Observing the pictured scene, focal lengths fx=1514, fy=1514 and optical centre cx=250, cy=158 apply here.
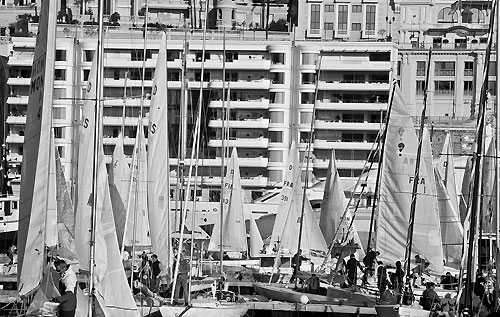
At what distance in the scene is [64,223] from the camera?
50938mm

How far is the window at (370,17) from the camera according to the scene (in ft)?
355

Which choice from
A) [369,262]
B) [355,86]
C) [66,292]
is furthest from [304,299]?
[355,86]

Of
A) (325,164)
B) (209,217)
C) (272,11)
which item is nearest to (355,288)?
(209,217)

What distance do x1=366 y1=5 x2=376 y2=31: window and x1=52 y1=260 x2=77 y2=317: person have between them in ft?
236

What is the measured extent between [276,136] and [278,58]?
5184mm

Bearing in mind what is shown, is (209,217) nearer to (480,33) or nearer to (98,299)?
(480,33)

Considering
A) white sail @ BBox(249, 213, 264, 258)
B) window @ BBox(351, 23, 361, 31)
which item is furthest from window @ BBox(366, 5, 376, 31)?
white sail @ BBox(249, 213, 264, 258)

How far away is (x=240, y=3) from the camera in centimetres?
11481

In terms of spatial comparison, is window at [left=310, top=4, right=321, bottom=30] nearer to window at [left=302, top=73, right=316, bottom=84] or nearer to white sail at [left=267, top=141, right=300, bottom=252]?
window at [left=302, top=73, right=316, bottom=84]

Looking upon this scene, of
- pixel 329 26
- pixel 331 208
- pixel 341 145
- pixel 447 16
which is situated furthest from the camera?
pixel 447 16

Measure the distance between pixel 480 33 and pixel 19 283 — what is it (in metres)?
84.1

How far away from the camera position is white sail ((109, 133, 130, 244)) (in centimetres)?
5844

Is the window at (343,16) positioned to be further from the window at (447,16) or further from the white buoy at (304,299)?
the white buoy at (304,299)

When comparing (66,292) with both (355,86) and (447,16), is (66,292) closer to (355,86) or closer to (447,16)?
(355,86)
